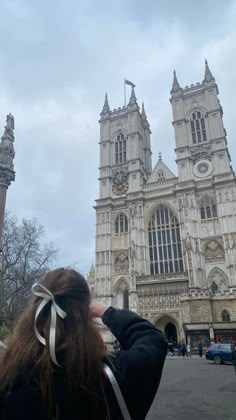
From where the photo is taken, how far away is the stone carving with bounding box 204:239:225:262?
110ft

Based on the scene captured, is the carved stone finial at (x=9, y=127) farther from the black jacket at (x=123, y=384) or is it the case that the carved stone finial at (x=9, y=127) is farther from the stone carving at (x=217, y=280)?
the stone carving at (x=217, y=280)

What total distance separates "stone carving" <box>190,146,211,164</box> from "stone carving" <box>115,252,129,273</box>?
48.1ft

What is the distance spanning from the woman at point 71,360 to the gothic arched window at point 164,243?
34.9 m

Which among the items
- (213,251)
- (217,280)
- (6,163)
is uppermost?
(213,251)

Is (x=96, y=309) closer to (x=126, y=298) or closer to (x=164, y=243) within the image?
(x=164, y=243)

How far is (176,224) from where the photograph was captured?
3759 centimetres

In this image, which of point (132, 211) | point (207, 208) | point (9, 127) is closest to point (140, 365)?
point (9, 127)

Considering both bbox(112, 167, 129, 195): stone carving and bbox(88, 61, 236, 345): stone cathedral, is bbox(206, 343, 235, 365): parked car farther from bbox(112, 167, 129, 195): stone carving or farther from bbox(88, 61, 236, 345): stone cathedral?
bbox(112, 167, 129, 195): stone carving

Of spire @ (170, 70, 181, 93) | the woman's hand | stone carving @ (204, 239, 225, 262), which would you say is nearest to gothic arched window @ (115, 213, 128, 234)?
stone carving @ (204, 239, 225, 262)

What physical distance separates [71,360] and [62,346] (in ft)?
0.24

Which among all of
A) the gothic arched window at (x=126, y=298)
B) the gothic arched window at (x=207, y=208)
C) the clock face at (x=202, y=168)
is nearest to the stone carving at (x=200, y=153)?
the clock face at (x=202, y=168)

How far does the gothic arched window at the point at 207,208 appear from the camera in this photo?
118 ft

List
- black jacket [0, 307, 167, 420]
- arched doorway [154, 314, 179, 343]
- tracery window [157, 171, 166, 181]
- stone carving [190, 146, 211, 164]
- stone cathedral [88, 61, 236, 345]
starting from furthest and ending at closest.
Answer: tracery window [157, 171, 166, 181]
stone carving [190, 146, 211, 164]
arched doorway [154, 314, 179, 343]
stone cathedral [88, 61, 236, 345]
black jacket [0, 307, 167, 420]

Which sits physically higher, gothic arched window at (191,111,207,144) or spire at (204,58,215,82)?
spire at (204,58,215,82)
